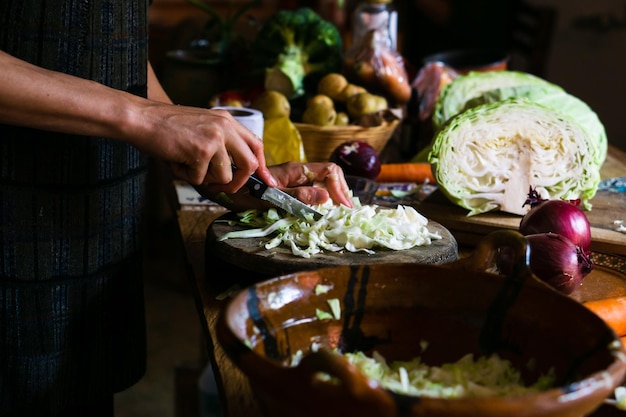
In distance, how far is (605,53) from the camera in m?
4.95

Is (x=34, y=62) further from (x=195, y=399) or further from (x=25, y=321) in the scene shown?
(x=195, y=399)

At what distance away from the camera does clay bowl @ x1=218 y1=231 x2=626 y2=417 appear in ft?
2.63

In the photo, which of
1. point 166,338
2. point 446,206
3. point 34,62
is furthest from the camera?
point 166,338

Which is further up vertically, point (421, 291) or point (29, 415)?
point (421, 291)

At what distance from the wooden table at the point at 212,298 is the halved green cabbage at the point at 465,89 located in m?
0.38

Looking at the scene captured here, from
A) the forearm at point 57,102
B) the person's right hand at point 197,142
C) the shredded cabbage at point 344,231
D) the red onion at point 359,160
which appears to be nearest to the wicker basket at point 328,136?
the red onion at point 359,160

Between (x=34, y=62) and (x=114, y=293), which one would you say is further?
(x=114, y=293)

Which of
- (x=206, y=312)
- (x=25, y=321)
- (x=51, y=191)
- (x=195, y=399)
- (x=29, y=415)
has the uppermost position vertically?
(x=51, y=191)

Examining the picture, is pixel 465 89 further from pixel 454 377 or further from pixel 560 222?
pixel 454 377

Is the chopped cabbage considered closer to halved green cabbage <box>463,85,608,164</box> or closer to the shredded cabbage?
the shredded cabbage

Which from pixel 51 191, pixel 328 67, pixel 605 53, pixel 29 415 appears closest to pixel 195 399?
pixel 328 67

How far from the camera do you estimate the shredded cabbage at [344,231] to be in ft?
4.43

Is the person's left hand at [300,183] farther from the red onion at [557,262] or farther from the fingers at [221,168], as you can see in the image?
the red onion at [557,262]

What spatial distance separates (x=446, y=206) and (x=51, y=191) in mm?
875
